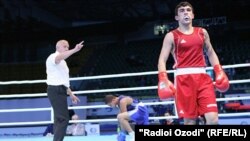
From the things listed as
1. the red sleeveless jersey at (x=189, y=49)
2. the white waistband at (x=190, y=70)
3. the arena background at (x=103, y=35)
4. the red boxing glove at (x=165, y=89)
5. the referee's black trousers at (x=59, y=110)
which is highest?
the arena background at (x=103, y=35)

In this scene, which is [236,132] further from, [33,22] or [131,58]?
[33,22]

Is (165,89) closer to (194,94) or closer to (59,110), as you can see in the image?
(194,94)

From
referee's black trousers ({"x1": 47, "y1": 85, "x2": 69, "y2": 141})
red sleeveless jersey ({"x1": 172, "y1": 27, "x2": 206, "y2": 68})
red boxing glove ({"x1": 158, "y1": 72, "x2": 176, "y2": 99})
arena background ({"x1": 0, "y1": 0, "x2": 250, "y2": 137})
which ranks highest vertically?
arena background ({"x1": 0, "y1": 0, "x2": 250, "y2": 137})

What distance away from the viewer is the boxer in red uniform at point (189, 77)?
2.89 metres

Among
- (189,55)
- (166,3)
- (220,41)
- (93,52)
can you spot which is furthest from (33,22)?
(189,55)

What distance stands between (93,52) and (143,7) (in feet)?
9.83

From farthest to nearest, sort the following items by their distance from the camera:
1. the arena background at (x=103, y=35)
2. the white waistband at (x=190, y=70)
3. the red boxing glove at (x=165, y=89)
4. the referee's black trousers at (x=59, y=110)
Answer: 1. the arena background at (x=103, y=35)
2. the referee's black trousers at (x=59, y=110)
3. the white waistband at (x=190, y=70)
4. the red boxing glove at (x=165, y=89)

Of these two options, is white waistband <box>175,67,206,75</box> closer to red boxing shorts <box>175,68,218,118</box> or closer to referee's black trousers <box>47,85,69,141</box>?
red boxing shorts <box>175,68,218,118</box>

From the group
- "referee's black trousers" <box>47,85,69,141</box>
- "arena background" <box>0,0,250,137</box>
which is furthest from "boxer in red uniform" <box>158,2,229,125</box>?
"arena background" <box>0,0,250,137</box>

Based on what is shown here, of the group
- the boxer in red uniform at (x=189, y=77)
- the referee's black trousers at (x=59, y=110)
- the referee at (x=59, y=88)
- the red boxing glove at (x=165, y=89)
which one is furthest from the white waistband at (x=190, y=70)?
the referee's black trousers at (x=59, y=110)

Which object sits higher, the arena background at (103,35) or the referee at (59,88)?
the arena background at (103,35)

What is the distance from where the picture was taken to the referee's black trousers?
3.82 m

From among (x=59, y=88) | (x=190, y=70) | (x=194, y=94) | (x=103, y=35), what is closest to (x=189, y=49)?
(x=190, y=70)

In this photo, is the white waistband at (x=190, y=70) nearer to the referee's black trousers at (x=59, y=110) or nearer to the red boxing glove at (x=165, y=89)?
the red boxing glove at (x=165, y=89)
